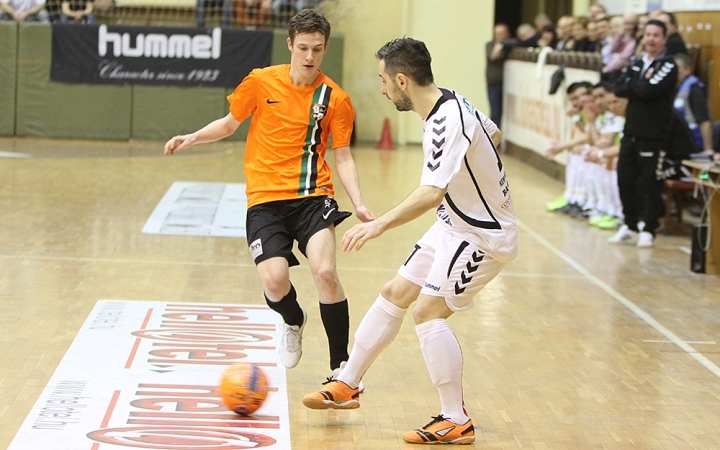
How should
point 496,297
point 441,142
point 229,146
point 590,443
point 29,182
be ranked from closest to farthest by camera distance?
point 441,142 < point 590,443 < point 496,297 < point 29,182 < point 229,146

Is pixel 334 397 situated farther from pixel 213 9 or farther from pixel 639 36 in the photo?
pixel 213 9

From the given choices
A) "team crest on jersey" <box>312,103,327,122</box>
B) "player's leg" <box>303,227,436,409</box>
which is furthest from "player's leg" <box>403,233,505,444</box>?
"team crest on jersey" <box>312,103,327,122</box>

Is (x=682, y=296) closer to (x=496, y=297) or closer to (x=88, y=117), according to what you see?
(x=496, y=297)

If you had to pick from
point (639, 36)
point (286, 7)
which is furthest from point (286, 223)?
point (286, 7)

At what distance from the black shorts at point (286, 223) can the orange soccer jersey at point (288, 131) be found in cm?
6

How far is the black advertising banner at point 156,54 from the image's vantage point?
20094mm

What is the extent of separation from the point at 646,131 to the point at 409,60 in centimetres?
680

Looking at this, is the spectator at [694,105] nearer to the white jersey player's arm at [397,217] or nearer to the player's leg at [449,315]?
the player's leg at [449,315]

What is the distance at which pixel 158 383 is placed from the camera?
5.59 metres

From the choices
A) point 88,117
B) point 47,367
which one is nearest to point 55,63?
point 88,117

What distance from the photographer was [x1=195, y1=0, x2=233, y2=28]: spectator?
2116 cm

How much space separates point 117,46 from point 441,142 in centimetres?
1681

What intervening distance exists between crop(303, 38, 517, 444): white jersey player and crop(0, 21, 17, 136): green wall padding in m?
16.8

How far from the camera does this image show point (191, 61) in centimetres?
2044
